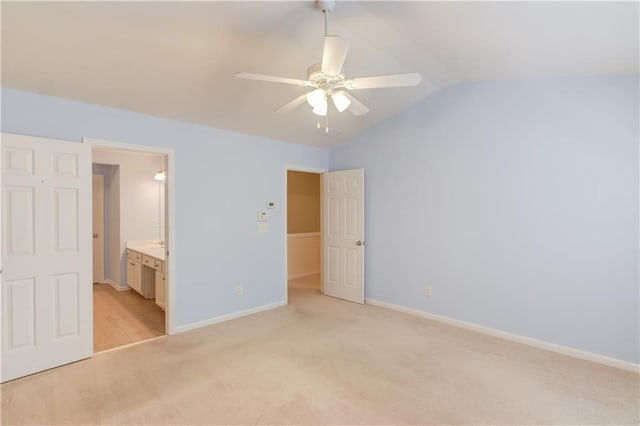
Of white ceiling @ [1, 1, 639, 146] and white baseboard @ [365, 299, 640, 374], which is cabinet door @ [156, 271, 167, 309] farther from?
white baseboard @ [365, 299, 640, 374]

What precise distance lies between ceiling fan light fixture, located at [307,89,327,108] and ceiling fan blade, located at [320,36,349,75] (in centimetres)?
20

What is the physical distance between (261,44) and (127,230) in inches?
184

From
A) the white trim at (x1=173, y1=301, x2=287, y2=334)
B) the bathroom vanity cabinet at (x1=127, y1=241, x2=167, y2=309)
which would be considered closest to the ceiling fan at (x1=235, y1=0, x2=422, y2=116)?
the white trim at (x1=173, y1=301, x2=287, y2=334)

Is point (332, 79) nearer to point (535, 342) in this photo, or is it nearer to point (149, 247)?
point (535, 342)

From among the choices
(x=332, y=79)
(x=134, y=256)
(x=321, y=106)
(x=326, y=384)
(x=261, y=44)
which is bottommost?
(x=326, y=384)

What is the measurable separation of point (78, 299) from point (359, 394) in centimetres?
263

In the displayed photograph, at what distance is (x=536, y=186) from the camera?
3.30m

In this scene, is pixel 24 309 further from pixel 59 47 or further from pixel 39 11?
pixel 39 11

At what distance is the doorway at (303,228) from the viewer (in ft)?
22.0

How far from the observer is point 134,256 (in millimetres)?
5250

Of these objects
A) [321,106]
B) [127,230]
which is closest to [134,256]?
[127,230]

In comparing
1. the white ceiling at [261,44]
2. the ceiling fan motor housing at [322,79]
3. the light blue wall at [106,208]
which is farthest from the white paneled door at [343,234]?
the light blue wall at [106,208]

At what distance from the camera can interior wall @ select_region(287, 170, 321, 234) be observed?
711 centimetres

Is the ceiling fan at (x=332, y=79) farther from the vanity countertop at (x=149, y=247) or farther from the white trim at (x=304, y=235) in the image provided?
the white trim at (x=304, y=235)
